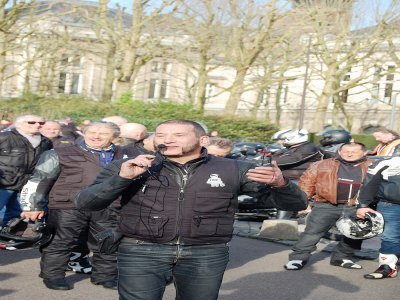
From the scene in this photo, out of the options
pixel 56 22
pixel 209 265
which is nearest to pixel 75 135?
pixel 209 265

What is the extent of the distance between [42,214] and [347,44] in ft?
111

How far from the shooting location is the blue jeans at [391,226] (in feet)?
27.6

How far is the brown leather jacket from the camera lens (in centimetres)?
874

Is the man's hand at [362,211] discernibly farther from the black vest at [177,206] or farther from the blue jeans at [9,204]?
the blue jeans at [9,204]

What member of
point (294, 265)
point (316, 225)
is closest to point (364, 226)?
point (316, 225)

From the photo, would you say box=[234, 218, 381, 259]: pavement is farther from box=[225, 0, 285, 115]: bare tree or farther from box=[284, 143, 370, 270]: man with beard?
box=[225, 0, 285, 115]: bare tree

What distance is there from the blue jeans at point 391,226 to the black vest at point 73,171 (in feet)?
10.3

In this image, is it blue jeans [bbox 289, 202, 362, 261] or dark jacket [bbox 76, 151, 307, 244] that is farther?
blue jeans [bbox 289, 202, 362, 261]

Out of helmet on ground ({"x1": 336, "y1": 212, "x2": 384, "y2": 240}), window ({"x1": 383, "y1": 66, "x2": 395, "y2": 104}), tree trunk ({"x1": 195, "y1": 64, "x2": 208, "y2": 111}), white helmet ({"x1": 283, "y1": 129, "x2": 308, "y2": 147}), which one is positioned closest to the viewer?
helmet on ground ({"x1": 336, "y1": 212, "x2": 384, "y2": 240})

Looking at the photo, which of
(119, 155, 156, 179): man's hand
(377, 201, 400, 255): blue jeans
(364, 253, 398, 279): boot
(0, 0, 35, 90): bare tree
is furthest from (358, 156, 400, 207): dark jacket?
(0, 0, 35, 90): bare tree

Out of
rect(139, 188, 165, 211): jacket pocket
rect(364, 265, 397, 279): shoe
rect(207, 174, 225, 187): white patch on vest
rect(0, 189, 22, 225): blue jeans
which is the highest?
rect(207, 174, 225, 187): white patch on vest

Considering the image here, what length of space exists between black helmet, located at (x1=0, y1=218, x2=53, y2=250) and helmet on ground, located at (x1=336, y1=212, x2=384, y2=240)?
3.05m

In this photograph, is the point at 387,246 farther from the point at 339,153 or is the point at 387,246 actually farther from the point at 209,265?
the point at 209,265

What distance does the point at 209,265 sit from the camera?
4.50 metres
